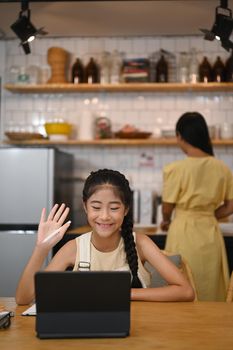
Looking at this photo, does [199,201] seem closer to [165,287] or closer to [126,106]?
[165,287]

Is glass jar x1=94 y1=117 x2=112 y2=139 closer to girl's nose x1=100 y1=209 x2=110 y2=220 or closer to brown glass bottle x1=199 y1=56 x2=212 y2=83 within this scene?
brown glass bottle x1=199 y1=56 x2=212 y2=83

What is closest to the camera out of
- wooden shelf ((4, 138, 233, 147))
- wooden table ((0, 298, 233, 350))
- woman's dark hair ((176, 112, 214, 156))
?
wooden table ((0, 298, 233, 350))

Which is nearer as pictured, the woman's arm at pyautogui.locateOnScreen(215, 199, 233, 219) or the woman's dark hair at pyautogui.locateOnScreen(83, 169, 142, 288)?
the woman's dark hair at pyautogui.locateOnScreen(83, 169, 142, 288)

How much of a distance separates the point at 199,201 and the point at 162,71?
2029mm

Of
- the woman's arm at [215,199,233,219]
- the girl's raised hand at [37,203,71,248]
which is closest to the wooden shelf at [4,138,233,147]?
the woman's arm at [215,199,233,219]

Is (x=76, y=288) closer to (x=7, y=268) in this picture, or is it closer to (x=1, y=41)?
(x=7, y=268)

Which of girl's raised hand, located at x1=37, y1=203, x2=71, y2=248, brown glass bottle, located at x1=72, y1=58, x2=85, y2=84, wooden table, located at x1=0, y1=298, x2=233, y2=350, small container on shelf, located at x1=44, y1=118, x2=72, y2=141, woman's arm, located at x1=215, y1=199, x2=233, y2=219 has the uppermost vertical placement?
brown glass bottle, located at x1=72, y1=58, x2=85, y2=84

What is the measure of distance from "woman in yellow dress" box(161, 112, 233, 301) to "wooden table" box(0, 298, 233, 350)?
1.50 m

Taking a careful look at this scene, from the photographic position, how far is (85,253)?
2.16 m

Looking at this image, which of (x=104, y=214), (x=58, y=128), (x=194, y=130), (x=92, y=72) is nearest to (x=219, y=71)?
(x=92, y=72)

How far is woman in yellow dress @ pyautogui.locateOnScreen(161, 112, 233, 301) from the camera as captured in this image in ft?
11.2

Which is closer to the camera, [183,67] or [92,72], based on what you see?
[183,67]

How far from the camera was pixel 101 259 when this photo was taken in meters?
2.17

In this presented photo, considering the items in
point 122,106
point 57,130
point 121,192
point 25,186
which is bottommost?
point 25,186
